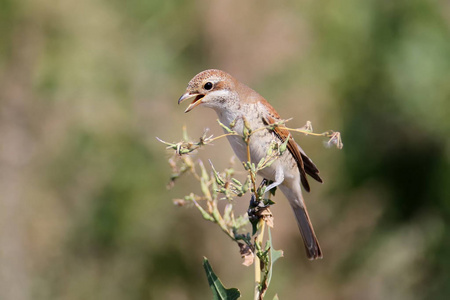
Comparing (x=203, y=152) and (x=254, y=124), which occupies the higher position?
(x=203, y=152)

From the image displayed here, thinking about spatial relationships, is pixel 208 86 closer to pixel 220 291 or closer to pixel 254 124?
pixel 254 124

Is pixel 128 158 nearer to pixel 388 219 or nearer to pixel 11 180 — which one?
pixel 11 180

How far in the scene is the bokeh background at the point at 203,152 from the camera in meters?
6.40

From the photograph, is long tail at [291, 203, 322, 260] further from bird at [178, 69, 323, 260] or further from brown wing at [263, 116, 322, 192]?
brown wing at [263, 116, 322, 192]

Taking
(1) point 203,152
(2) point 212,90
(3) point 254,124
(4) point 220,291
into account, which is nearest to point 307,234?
(3) point 254,124

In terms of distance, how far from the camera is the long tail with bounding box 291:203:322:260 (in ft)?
12.9

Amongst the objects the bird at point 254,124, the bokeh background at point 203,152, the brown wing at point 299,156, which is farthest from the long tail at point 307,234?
the bokeh background at point 203,152

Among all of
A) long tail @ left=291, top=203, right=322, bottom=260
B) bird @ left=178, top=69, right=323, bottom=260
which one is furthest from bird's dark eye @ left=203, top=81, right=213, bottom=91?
long tail @ left=291, top=203, right=322, bottom=260

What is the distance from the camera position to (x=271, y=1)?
7.15m

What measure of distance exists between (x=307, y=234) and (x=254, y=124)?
32.2 inches

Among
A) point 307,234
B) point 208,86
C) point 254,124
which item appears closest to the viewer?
point 208,86

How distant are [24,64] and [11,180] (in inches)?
43.7

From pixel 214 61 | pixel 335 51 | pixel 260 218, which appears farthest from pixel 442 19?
pixel 260 218

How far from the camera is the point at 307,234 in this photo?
4055 millimetres
